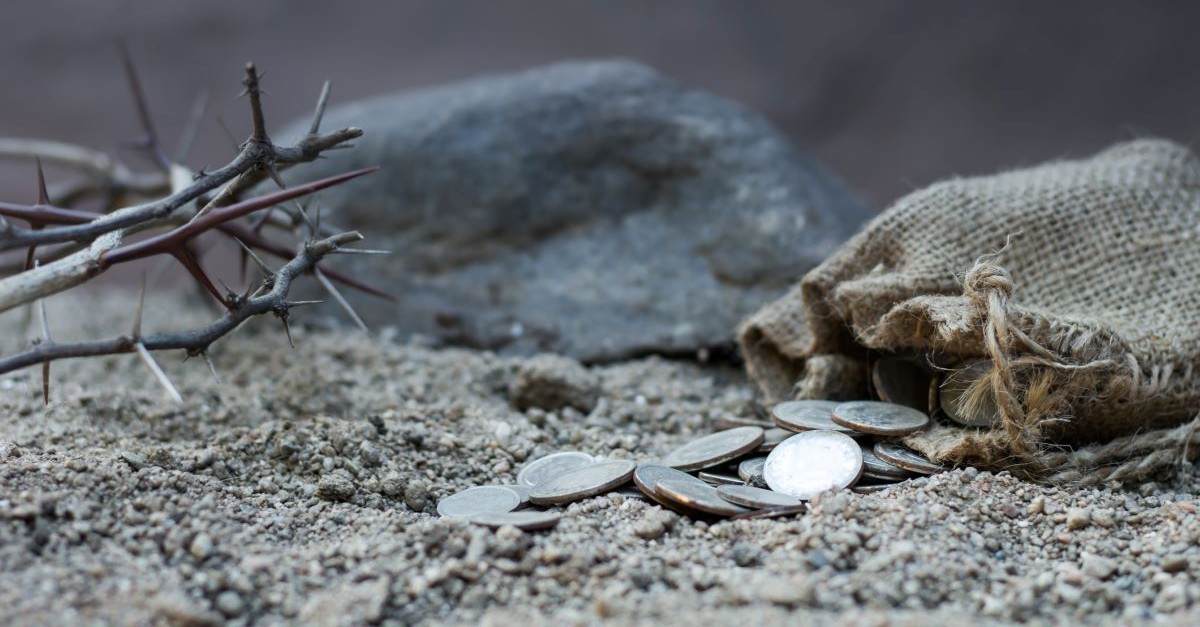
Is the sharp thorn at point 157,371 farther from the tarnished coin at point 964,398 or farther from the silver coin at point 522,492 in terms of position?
the tarnished coin at point 964,398

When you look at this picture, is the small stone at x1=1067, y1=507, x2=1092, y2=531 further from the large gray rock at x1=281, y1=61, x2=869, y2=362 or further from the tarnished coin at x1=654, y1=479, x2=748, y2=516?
the large gray rock at x1=281, y1=61, x2=869, y2=362

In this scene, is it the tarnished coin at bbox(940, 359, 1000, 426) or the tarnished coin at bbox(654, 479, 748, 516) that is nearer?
the tarnished coin at bbox(654, 479, 748, 516)

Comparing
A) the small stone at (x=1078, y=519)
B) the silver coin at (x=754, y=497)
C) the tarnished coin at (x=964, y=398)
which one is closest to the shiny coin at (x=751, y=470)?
the silver coin at (x=754, y=497)

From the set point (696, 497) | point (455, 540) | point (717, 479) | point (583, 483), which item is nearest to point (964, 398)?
point (717, 479)

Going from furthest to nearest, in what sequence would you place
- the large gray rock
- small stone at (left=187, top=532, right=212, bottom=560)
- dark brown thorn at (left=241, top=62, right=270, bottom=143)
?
the large gray rock → dark brown thorn at (left=241, top=62, right=270, bottom=143) → small stone at (left=187, top=532, right=212, bottom=560)

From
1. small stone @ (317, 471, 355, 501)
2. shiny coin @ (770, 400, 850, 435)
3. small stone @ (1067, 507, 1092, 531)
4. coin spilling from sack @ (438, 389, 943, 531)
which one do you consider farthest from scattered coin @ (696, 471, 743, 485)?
small stone @ (317, 471, 355, 501)

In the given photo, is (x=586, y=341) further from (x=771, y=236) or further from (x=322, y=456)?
(x=322, y=456)

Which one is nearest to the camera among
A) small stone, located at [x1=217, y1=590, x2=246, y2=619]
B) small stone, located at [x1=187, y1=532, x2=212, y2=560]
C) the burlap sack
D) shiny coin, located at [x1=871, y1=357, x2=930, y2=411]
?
small stone, located at [x1=217, y1=590, x2=246, y2=619]

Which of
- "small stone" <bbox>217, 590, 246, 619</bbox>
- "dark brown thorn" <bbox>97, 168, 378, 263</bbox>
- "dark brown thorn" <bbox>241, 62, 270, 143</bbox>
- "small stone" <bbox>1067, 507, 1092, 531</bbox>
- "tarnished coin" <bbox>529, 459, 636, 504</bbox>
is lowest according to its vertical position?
"small stone" <bbox>1067, 507, 1092, 531</bbox>
